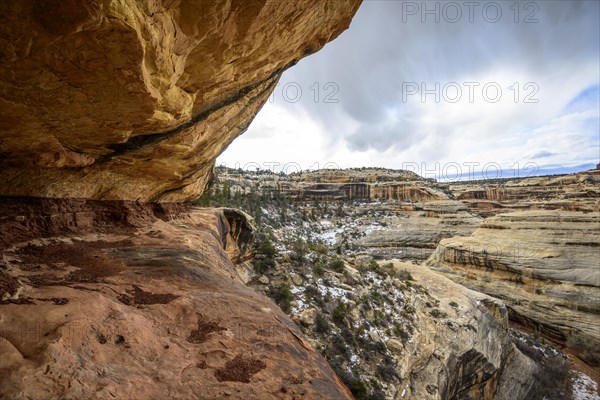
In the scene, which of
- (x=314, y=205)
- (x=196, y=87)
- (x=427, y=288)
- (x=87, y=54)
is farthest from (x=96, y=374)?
(x=314, y=205)

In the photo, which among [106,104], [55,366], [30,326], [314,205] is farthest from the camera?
[314,205]

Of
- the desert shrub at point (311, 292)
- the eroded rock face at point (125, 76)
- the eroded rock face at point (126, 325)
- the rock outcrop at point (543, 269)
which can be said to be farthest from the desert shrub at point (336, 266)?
the rock outcrop at point (543, 269)

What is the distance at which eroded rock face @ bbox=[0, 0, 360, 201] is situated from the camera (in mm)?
2492

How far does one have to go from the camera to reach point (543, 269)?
2380cm

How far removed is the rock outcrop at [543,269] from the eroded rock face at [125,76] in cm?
2787

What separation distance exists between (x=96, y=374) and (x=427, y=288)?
60.5ft

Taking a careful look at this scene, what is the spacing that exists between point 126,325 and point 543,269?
30449 millimetres

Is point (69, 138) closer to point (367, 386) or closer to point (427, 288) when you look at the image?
point (367, 386)

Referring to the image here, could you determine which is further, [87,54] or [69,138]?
[69,138]

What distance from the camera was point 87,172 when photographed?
5.70 meters

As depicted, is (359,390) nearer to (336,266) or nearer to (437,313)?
(437,313)

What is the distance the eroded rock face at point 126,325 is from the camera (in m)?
2.45

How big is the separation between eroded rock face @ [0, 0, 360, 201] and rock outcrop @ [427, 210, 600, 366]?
27.9m

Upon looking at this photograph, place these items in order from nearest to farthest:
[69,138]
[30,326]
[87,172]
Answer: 1. [30,326]
2. [69,138]
3. [87,172]
